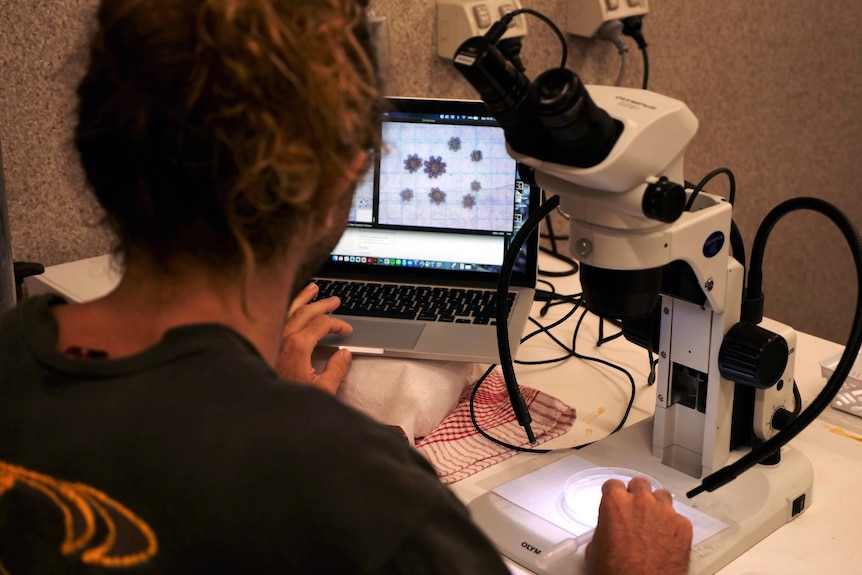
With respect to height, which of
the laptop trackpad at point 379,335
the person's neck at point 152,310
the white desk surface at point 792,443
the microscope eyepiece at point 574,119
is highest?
the microscope eyepiece at point 574,119

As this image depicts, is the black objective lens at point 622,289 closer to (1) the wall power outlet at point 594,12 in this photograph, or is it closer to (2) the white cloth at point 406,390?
(2) the white cloth at point 406,390

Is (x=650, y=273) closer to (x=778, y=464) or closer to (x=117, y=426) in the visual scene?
(x=778, y=464)

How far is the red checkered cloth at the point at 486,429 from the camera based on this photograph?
869 mm

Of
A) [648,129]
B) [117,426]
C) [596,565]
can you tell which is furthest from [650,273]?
[117,426]

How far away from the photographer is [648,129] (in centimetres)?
64

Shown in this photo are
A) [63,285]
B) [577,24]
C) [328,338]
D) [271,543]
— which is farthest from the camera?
[577,24]

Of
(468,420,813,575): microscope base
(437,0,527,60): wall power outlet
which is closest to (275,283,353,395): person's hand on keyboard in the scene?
(468,420,813,575): microscope base

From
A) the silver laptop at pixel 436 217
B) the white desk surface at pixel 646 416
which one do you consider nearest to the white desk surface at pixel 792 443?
the white desk surface at pixel 646 416

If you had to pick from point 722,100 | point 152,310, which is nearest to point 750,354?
point 152,310

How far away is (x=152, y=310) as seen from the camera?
1.57ft

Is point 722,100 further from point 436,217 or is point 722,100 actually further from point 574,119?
point 574,119

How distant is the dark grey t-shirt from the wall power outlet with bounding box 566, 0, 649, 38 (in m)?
1.13

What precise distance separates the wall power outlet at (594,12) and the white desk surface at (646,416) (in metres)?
0.45

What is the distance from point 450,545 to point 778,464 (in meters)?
0.50
